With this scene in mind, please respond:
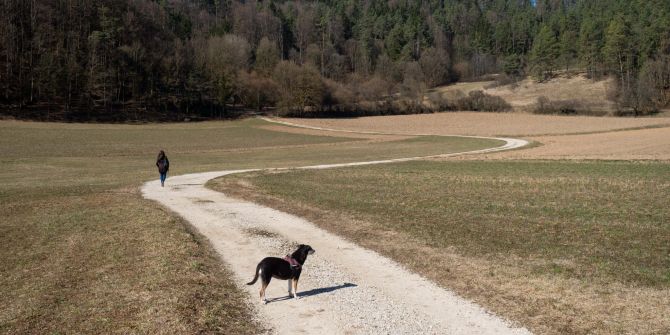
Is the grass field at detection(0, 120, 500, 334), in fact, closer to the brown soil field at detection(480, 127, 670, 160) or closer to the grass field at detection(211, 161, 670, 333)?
the grass field at detection(211, 161, 670, 333)

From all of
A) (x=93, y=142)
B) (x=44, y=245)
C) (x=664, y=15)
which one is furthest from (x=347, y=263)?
(x=664, y=15)

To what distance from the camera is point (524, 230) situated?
55.4 ft

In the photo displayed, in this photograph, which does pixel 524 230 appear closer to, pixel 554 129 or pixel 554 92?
pixel 554 129

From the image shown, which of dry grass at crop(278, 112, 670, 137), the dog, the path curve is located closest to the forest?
dry grass at crop(278, 112, 670, 137)

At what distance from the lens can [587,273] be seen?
39.4 ft

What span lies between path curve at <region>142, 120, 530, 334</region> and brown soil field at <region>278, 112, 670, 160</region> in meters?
35.4

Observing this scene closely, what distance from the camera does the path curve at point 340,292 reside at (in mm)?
9305

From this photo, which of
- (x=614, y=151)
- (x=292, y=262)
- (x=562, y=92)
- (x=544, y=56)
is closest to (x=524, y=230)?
(x=292, y=262)

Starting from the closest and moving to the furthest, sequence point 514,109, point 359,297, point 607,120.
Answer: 1. point 359,297
2. point 607,120
3. point 514,109

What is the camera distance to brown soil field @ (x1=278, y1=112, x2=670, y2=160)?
4955 centimetres

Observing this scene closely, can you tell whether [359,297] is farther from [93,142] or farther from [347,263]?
[93,142]

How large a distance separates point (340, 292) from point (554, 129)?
86228 mm

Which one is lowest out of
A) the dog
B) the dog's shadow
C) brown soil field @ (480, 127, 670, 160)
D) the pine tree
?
the dog's shadow

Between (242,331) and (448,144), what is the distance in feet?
207
